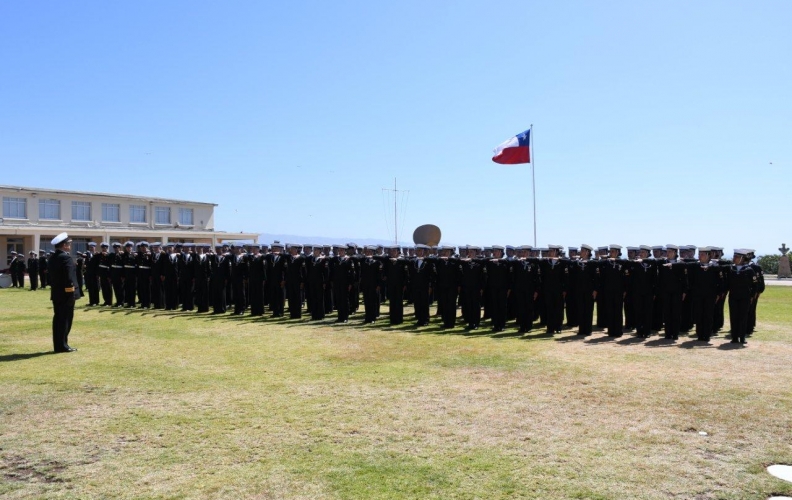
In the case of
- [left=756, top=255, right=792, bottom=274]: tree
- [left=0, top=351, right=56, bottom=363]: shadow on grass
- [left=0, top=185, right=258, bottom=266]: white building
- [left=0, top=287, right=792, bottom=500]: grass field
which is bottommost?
[left=0, top=287, right=792, bottom=500]: grass field

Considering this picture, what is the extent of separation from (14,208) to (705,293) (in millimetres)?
47900

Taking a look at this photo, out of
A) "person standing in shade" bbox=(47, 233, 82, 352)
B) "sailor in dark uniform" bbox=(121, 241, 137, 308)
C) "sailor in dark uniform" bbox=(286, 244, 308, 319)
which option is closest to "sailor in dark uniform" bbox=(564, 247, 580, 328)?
"sailor in dark uniform" bbox=(286, 244, 308, 319)

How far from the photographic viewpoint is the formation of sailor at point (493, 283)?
12477 millimetres

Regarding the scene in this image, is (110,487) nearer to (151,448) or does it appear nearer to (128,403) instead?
(151,448)

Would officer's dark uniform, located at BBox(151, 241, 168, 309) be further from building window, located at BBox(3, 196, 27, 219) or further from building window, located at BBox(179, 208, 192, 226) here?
building window, located at BBox(179, 208, 192, 226)

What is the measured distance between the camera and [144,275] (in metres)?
18.4

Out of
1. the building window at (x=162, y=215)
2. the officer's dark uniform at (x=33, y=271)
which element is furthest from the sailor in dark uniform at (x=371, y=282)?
the building window at (x=162, y=215)

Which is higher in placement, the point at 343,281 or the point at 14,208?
the point at 14,208

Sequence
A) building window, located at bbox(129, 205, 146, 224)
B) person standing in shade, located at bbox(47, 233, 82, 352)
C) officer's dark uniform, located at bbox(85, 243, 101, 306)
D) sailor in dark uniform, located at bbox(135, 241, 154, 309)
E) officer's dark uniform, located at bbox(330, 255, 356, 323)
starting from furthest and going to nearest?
building window, located at bbox(129, 205, 146, 224)
officer's dark uniform, located at bbox(85, 243, 101, 306)
sailor in dark uniform, located at bbox(135, 241, 154, 309)
officer's dark uniform, located at bbox(330, 255, 356, 323)
person standing in shade, located at bbox(47, 233, 82, 352)

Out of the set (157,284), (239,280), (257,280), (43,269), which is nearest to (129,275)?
(157,284)

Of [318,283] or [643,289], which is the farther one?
[318,283]

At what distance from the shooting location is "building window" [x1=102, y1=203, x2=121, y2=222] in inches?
2003

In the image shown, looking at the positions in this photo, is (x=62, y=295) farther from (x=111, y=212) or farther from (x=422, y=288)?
(x=111, y=212)

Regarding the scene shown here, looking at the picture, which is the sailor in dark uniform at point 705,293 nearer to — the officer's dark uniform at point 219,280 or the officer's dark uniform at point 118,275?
the officer's dark uniform at point 219,280
